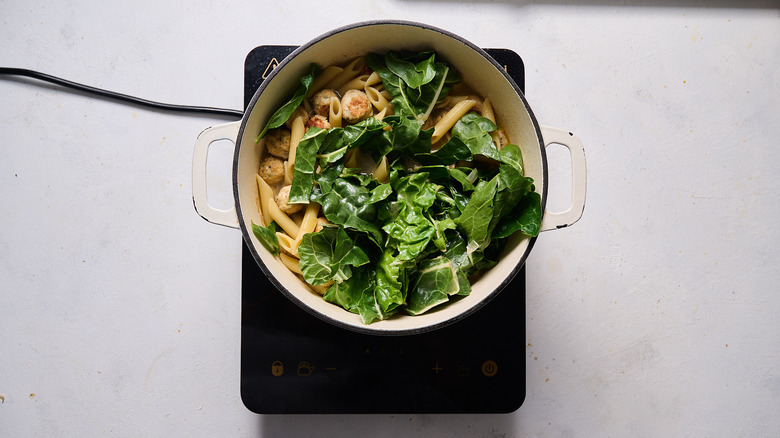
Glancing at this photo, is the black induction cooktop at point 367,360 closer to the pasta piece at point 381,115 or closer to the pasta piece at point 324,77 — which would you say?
the pasta piece at point 324,77

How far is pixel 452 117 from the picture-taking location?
3.56 ft

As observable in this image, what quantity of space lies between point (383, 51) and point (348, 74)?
8cm

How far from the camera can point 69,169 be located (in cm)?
129

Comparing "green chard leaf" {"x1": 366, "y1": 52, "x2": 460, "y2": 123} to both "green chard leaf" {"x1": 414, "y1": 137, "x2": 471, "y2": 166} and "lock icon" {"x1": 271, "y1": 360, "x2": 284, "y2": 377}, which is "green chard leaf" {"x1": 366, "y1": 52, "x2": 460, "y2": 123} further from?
"lock icon" {"x1": 271, "y1": 360, "x2": 284, "y2": 377}

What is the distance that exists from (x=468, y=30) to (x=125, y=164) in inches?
32.7

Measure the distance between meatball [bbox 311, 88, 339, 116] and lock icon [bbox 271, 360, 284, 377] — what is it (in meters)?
0.50

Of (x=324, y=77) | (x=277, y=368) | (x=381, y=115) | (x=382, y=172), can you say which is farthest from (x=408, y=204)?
(x=277, y=368)

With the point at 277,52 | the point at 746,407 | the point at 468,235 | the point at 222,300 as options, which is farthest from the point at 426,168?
the point at 746,407

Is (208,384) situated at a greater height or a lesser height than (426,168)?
lesser

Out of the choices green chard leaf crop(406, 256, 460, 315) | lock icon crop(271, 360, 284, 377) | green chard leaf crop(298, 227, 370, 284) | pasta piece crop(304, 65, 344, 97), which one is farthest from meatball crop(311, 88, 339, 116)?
lock icon crop(271, 360, 284, 377)

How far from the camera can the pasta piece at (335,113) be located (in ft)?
3.50

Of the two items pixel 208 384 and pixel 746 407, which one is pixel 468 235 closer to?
pixel 208 384

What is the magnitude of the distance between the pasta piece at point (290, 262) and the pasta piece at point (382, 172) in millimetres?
217

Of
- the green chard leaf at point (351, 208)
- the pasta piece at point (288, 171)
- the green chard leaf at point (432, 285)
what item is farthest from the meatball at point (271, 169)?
the green chard leaf at point (432, 285)
